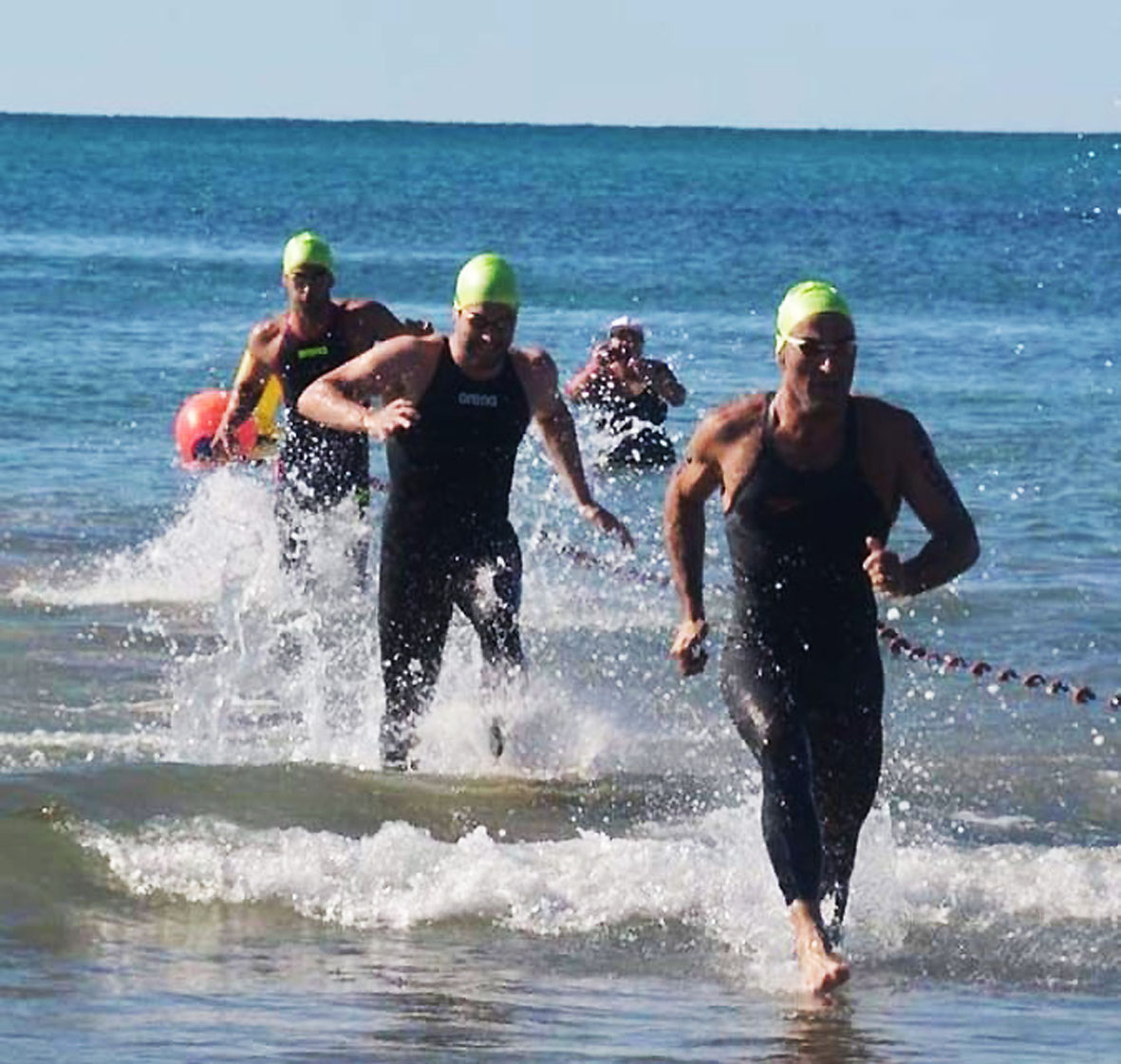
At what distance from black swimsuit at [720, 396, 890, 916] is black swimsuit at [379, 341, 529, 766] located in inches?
91.9

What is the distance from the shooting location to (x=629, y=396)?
62.9ft

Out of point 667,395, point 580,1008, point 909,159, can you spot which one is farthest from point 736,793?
point 909,159

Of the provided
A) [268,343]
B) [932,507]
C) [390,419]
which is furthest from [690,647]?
[268,343]

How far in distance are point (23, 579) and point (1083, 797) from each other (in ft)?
20.7

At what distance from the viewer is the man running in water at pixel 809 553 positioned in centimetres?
704

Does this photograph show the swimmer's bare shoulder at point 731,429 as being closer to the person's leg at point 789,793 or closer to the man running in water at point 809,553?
the man running in water at point 809,553

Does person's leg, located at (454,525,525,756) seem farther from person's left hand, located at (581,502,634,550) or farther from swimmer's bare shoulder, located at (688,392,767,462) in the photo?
swimmer's bare shoulder, located at (688,392,767,462)

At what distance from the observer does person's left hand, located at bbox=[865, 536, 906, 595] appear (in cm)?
672

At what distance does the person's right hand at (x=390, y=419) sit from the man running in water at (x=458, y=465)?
202mm

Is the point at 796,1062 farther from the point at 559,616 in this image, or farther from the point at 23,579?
the point at 23,579

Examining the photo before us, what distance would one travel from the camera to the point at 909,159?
13688 centimetres

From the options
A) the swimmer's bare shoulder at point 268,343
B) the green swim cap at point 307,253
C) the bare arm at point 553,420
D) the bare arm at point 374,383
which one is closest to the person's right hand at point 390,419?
the bare arm at point 374,383

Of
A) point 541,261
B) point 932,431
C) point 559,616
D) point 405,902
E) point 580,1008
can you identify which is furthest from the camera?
point 541,261

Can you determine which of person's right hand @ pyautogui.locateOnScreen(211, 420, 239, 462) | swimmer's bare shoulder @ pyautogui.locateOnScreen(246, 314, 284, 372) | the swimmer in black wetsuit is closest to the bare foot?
swimmer's bare shoulder @ pyautogui.locateOnScreen(246, 314, 284, 372)
